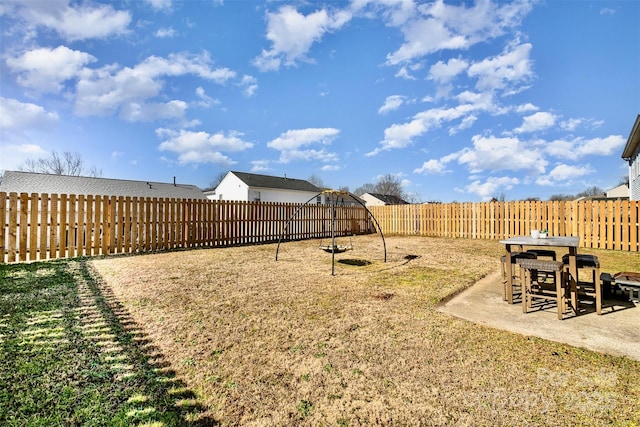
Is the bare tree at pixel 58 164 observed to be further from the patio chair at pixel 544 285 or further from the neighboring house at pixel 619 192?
the neighboring house at pixel 619 192

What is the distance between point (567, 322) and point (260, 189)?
91.3 ft

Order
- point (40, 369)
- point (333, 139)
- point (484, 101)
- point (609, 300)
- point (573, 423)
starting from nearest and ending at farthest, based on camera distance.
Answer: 1. point (573, 423)
2. point (40, 369)
3. point (609, 300)
4. point (484, 101)
5. point (333, 139)

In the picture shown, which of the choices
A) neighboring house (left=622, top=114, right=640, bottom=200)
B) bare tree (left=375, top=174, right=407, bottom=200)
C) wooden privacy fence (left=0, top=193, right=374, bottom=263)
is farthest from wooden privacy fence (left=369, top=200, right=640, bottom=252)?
bare tree (left=375, top=174, right=407, bottom=200)

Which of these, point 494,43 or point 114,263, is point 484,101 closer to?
point 494,43

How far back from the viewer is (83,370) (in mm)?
2320

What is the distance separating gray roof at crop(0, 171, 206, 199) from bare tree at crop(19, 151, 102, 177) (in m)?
20.7

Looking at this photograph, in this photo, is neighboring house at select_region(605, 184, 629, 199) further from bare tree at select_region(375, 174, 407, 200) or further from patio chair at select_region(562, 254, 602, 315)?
patio chair at select_region(562, 254, 602, 315)

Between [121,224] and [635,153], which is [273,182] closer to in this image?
[121,224]

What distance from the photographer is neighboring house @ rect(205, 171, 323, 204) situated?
28.8 meters

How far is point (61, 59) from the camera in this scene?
11.7 meters

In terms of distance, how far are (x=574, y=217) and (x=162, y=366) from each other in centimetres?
1413

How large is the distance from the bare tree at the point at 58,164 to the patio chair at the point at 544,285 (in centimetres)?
4860

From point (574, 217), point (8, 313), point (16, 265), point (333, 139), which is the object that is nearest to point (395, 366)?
point (8, 313)

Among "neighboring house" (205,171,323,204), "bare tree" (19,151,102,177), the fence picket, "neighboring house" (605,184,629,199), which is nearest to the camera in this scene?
the fence picket
